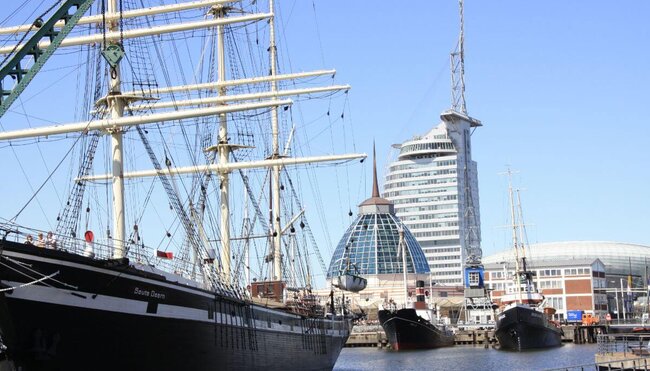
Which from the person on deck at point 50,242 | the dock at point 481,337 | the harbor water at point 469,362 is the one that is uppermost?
the person on deck at point 50,242

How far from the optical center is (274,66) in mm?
74562

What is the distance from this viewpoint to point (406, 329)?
10350 cm

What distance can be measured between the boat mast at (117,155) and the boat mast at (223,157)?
15206 millimetres

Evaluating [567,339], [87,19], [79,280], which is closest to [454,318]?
[567,339]

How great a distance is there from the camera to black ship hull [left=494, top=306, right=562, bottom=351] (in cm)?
9328

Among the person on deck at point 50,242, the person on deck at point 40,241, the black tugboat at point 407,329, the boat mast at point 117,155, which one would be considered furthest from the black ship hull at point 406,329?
the person on deck at point 50,242

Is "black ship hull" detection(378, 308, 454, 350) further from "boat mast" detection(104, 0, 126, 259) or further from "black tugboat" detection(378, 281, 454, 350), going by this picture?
"boat mast" detection(104, 0, 126, 259)

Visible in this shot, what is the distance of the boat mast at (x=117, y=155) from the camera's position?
40031 mm

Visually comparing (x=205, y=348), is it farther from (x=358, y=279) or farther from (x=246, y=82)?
(x=358, y=279)

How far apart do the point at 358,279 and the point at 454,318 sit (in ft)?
355

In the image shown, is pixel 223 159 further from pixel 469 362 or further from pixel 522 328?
pixel 522 328

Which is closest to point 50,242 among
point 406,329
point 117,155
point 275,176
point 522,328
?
point 117,155

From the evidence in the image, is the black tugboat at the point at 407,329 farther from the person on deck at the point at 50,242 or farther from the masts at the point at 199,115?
the person on deck at the point at 50,242

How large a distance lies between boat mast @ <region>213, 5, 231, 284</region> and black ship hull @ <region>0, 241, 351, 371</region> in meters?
14.4
